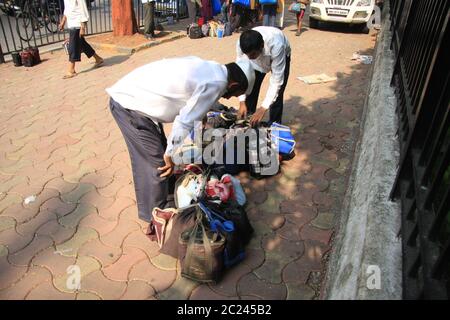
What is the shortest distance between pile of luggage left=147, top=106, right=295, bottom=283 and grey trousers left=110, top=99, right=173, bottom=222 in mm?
167

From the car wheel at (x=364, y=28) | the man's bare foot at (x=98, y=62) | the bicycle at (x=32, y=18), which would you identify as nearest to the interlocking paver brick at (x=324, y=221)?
the man's bare foot at (x=98, y=62)

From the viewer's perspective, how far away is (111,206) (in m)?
3.41

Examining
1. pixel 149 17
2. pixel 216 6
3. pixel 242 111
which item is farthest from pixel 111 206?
pixel 216 6

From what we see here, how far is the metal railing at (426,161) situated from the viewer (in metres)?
1.50

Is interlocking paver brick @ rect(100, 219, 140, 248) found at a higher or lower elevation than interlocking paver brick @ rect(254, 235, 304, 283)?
lower

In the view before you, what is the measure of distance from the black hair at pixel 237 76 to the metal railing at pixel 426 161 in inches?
44.9

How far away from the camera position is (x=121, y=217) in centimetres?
327

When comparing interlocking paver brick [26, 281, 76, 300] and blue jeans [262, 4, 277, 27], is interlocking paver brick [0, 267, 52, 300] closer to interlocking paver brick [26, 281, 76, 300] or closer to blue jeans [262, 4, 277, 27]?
interlocking paver brick [26, 281, 76, 300]

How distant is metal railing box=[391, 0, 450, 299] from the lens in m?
1.50

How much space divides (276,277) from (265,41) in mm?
2342

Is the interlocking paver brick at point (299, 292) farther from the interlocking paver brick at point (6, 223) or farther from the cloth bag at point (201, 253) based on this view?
the interlocking paver brick at point (6, 223)

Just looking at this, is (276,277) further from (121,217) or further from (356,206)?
(121,217)
